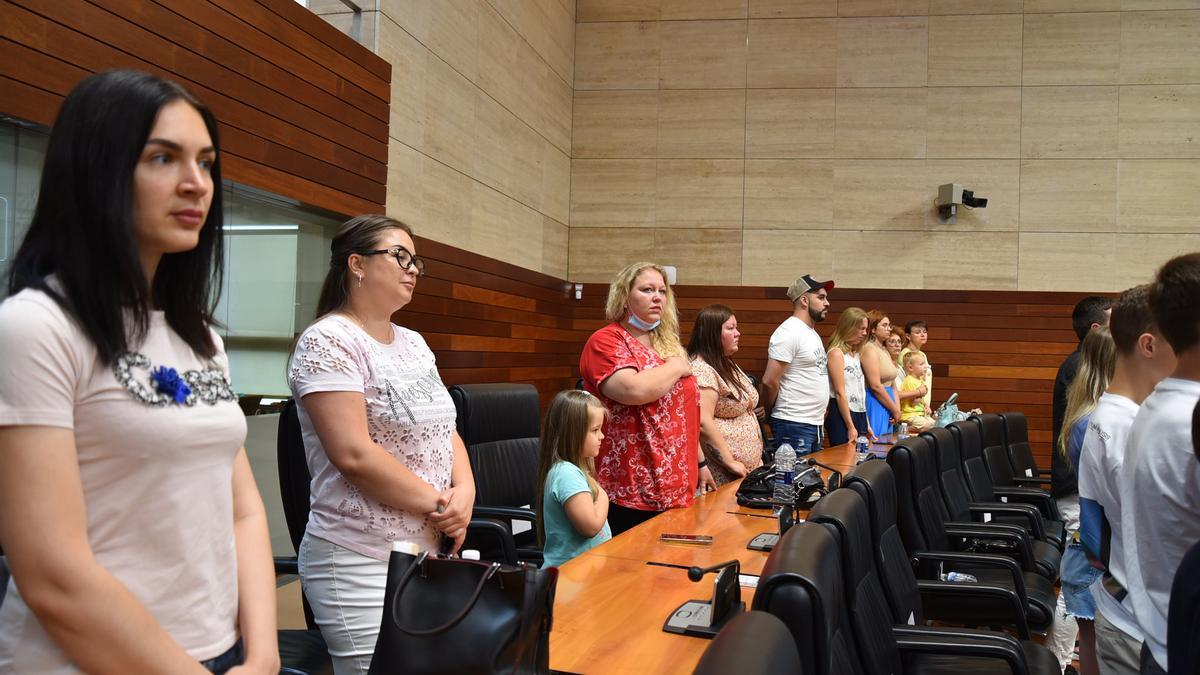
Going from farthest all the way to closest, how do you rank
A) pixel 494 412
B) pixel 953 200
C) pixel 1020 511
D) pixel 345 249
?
pixel 953 200, pixel 1020 511, pixel 494 412, pixel 345 249

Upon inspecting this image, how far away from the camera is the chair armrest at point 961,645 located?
2262 mm

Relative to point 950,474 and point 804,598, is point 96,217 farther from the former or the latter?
point 950,474

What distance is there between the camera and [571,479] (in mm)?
2924

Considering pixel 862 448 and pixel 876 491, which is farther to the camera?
pixel 862 448

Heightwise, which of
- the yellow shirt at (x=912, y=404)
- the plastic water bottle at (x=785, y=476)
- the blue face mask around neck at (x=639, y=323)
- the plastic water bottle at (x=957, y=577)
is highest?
the blue face mask around neck at (x=639, y=323)

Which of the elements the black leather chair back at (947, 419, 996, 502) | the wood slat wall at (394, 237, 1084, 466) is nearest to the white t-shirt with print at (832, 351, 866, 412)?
the wood slat wall at (394, 237, 1084, 466)

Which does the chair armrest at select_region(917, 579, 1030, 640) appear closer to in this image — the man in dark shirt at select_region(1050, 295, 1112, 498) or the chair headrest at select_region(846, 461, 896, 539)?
the chair headrest at select_region(846, 461, 896, 539)

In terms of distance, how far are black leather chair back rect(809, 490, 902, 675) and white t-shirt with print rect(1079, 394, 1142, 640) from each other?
50 centimetres

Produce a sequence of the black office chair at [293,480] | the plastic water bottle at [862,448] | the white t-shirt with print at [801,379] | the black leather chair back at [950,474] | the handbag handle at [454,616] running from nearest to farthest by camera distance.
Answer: the handbag handle at [454,616], the black office chair at [293,480], the black leather chair back at [950,474], the plastic water bottle at [862,448], the white t-shirt with print at [801,379]

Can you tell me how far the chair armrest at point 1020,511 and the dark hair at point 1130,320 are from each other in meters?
1.69

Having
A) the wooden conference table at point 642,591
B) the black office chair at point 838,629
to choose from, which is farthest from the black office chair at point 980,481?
the black office chair at point 838,629

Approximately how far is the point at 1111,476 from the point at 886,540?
61cm

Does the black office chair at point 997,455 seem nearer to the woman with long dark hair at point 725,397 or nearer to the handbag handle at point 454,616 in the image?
the woman with long dark hair at point 725,397

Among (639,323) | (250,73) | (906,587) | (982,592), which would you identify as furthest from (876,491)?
(250,73)
